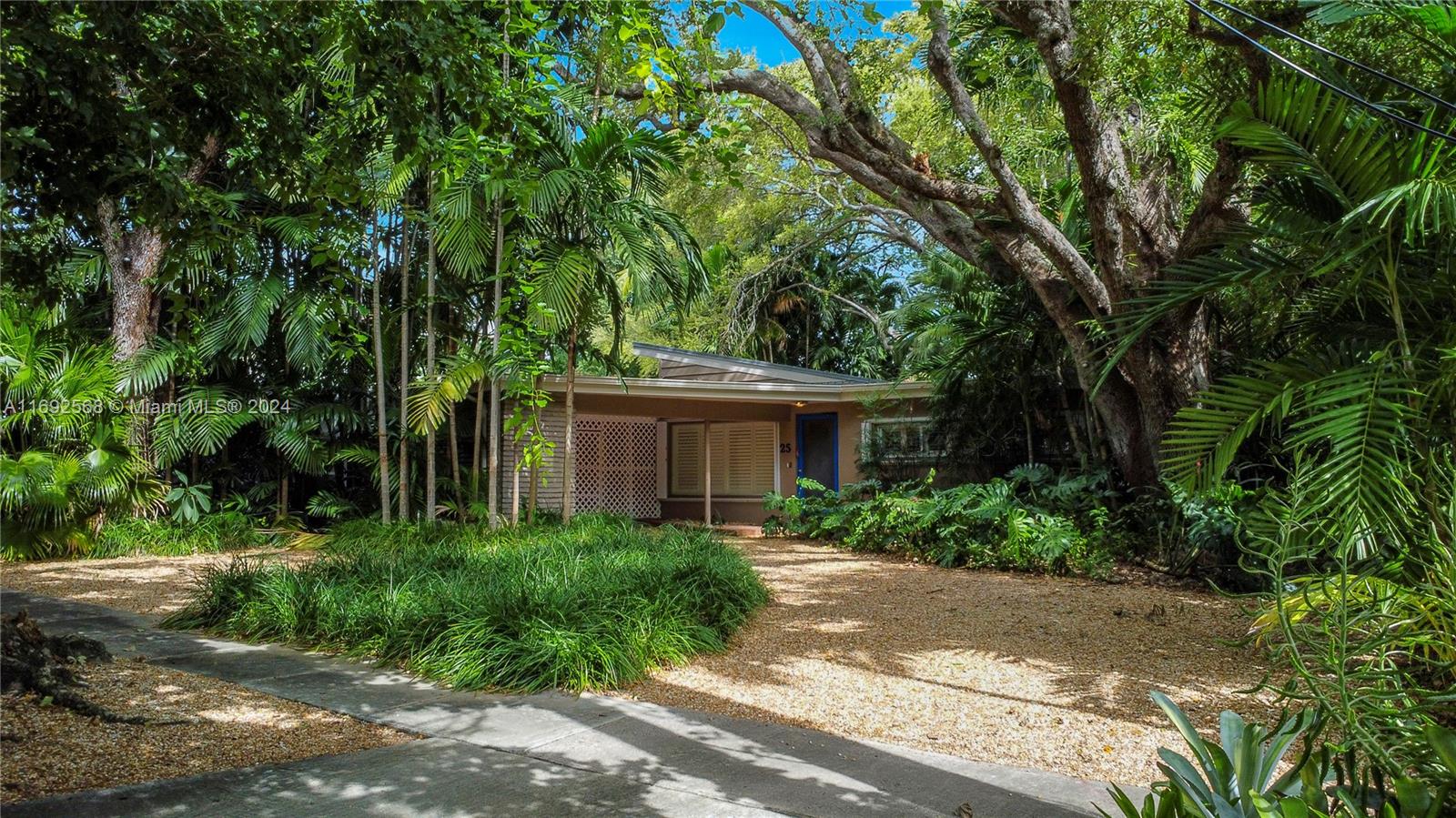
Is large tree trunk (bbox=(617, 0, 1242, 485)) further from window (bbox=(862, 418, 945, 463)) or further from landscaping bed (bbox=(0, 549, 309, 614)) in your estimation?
landscaping bed (bbox=(0, 549, 309, 614))

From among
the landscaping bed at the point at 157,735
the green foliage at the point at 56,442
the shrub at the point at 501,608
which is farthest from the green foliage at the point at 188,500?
the landscaping bed at the point at 157,735

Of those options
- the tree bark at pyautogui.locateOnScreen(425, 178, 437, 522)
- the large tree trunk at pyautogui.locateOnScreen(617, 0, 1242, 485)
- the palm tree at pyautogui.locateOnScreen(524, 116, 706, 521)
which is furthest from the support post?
the large tree trunk at pyautogui.locateOnScreen(617, 0, 1242, 485)

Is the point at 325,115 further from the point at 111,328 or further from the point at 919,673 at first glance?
the point at 111,328

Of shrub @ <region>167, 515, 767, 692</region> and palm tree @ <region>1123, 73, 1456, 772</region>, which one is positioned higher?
palm tree @ <region>1123, 73, 1456, 772</region>

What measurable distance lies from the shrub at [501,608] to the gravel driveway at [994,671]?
1.08 feet

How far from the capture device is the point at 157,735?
426cm

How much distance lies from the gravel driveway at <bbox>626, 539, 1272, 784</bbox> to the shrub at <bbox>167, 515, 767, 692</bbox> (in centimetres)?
33

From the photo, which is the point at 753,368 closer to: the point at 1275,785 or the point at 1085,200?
the point at 1085,200

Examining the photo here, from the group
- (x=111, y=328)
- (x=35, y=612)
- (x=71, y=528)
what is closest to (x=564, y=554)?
(x=35, y=612)

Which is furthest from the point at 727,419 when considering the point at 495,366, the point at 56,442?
the point at 56,442

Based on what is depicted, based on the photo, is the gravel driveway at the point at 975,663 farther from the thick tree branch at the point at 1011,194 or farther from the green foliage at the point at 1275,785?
the thick tree branch at the point at 1011,194

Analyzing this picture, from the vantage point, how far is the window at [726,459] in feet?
54.9

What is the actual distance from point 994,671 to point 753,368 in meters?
11.3

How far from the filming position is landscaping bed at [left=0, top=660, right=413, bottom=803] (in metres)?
3.71
